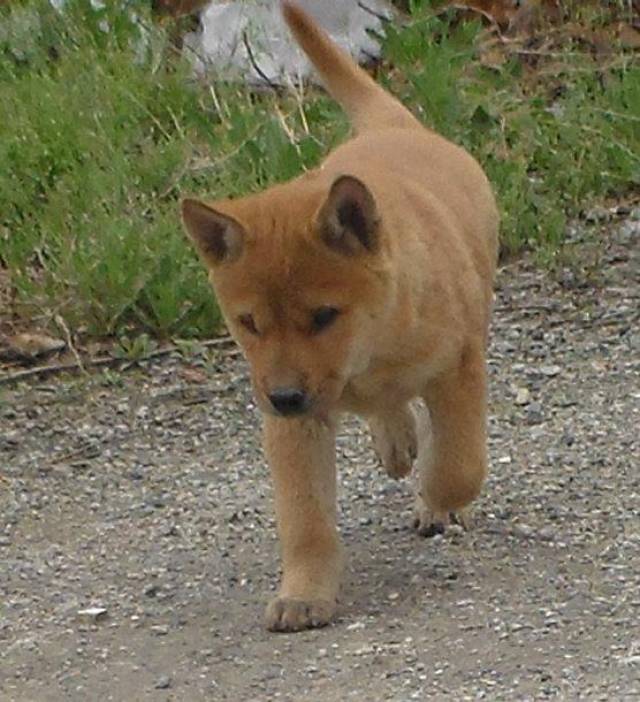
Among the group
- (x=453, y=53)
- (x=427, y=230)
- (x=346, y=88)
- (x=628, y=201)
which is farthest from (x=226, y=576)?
(x=453, y=53)

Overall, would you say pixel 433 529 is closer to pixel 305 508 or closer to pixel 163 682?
pixel 305 508

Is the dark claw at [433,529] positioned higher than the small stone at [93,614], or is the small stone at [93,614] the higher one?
the dark claw at [433,529]

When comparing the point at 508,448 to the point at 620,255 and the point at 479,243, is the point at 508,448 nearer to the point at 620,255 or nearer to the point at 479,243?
the point at 479,243

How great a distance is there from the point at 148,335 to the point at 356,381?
2556mm

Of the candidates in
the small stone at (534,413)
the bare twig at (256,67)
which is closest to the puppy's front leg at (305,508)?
the small stone at (534,413)

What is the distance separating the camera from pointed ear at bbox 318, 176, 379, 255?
4941 mm

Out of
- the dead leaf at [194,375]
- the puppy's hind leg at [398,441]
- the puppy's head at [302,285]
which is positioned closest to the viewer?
the puppy's head at [302,285]

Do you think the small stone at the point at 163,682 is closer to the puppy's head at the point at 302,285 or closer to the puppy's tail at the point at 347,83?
the puppy's head at the point at 302,285

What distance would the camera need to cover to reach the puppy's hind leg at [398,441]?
19.1ft

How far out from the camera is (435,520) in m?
5.64

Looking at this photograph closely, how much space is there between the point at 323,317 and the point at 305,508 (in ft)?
1.75

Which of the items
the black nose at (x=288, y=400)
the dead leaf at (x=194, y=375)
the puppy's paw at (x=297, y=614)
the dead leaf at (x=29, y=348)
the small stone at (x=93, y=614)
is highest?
the black nose at (x=288, y=400)

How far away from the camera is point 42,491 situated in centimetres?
653

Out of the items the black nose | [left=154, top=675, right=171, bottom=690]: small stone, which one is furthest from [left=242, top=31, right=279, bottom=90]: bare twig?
[left=154, top=675, right=171, bottom=690]: small stone
